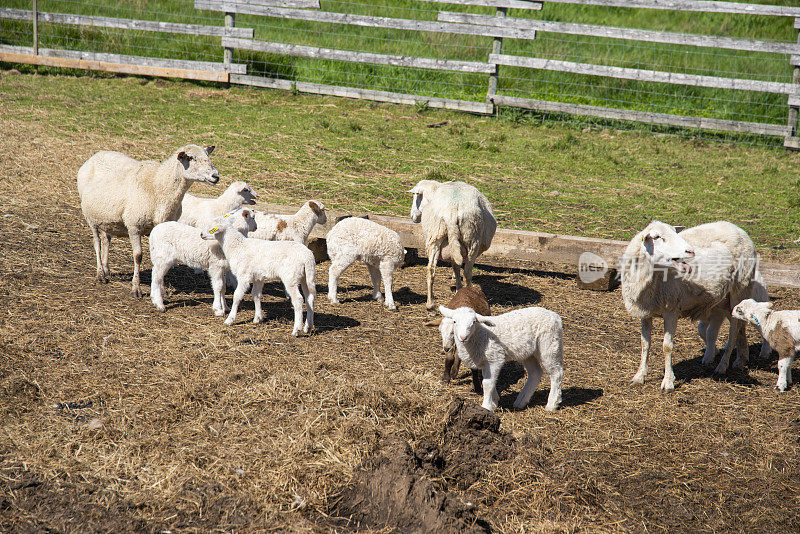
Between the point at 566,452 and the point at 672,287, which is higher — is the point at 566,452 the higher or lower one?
the lower one

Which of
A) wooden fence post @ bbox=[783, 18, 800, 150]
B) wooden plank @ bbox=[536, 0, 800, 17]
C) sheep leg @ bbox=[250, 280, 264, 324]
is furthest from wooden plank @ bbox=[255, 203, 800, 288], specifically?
wooden plank @ bbox=[536, 0, 800, 17]

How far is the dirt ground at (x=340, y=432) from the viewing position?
13.5 feet

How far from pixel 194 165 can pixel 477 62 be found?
9.27m

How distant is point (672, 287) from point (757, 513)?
2103mm

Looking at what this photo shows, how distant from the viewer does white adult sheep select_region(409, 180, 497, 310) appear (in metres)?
7.44

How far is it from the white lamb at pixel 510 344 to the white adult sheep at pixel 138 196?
374 cm

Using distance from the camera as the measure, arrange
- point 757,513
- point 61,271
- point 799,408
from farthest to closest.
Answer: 1. point 61,271
2. point 799,408
3. point 757,513

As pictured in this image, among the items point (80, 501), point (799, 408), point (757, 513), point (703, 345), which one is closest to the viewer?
point (80, 501)

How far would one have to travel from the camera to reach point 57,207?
9.82 meters

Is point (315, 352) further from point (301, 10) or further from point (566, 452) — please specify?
point (301, 10)

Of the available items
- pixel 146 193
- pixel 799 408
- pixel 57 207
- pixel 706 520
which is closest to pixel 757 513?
pixel 706 520

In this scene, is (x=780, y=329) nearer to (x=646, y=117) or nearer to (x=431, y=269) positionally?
(x=431, y=269)

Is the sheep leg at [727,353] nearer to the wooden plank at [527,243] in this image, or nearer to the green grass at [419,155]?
the wooden plank at [527,243]

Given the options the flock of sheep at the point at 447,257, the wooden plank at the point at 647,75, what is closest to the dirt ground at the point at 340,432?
the flock of sheep at the point at 447,257
